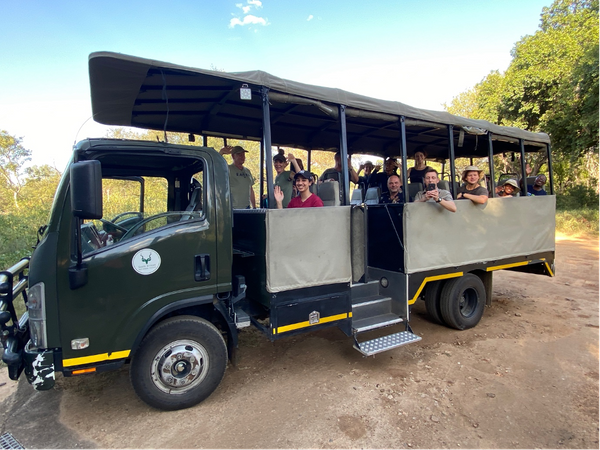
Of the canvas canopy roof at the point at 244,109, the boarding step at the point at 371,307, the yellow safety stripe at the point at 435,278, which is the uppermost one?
the canvas canopy roof at the point at 244,109

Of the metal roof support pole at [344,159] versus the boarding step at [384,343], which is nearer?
the boarding step at [384,343]

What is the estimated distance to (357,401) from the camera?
322cm

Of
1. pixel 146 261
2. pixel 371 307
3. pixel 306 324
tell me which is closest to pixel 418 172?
pixel 371 307

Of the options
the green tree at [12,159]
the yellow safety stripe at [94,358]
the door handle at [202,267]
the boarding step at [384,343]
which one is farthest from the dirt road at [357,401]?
the green tree at [12,159]

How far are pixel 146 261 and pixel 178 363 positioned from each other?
0.92 m

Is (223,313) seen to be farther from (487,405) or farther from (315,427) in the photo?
(487,405)

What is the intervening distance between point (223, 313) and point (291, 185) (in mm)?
2618

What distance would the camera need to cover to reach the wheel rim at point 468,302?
5.09m

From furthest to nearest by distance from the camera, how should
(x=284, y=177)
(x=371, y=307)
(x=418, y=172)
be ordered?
(x=418, y=172) < (x=284, y=177) < (x=371, y=307)

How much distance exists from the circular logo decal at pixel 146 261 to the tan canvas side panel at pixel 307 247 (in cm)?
94

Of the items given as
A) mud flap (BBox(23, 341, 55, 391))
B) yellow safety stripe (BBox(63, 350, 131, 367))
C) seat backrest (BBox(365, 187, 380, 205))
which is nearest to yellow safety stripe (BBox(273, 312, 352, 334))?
yellow safety stripe (BBox(63, 350, 131, 367))

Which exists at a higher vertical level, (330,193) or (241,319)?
(330,193)

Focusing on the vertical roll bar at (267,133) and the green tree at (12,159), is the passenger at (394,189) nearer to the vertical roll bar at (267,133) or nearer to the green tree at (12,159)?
the vertical roll bar at (267,133)

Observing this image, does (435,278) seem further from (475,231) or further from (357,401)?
(357,401)
